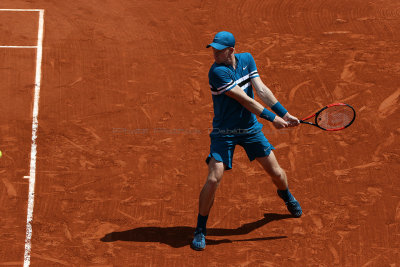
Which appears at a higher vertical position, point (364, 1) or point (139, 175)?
point (364, 1)

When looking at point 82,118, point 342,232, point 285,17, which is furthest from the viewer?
point 285,17

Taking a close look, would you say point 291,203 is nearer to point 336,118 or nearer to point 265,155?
point 265,155

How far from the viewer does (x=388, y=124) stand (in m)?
10.9

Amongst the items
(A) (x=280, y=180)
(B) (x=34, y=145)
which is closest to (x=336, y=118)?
(A) (x=280, y=180)

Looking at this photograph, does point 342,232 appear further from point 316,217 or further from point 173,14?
point 173,14

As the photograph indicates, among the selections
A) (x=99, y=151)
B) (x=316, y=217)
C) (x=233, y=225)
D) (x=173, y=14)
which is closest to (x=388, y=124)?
(x=316, y=217)

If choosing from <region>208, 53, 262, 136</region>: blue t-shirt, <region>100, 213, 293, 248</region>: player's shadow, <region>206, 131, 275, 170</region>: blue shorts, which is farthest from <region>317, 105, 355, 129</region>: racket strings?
<region>100, 213, 293, 248</region>: player's shadow

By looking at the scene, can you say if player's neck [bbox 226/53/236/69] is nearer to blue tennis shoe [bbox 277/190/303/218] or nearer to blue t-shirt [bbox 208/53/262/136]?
blue t-shirt [bbox 208/53/262/136]

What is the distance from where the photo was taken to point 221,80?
26.0 feet

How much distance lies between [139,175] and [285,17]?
5799 mm

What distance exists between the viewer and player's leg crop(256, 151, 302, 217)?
8.53m

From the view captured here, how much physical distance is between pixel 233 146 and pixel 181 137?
2.42 metres

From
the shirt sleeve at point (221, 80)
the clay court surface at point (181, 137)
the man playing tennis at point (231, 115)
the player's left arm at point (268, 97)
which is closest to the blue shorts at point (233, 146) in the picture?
the man playing tennis at point (231, 115)

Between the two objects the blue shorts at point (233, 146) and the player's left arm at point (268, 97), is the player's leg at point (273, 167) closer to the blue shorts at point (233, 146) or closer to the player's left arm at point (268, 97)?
the blue shorts at point (233, 146)
